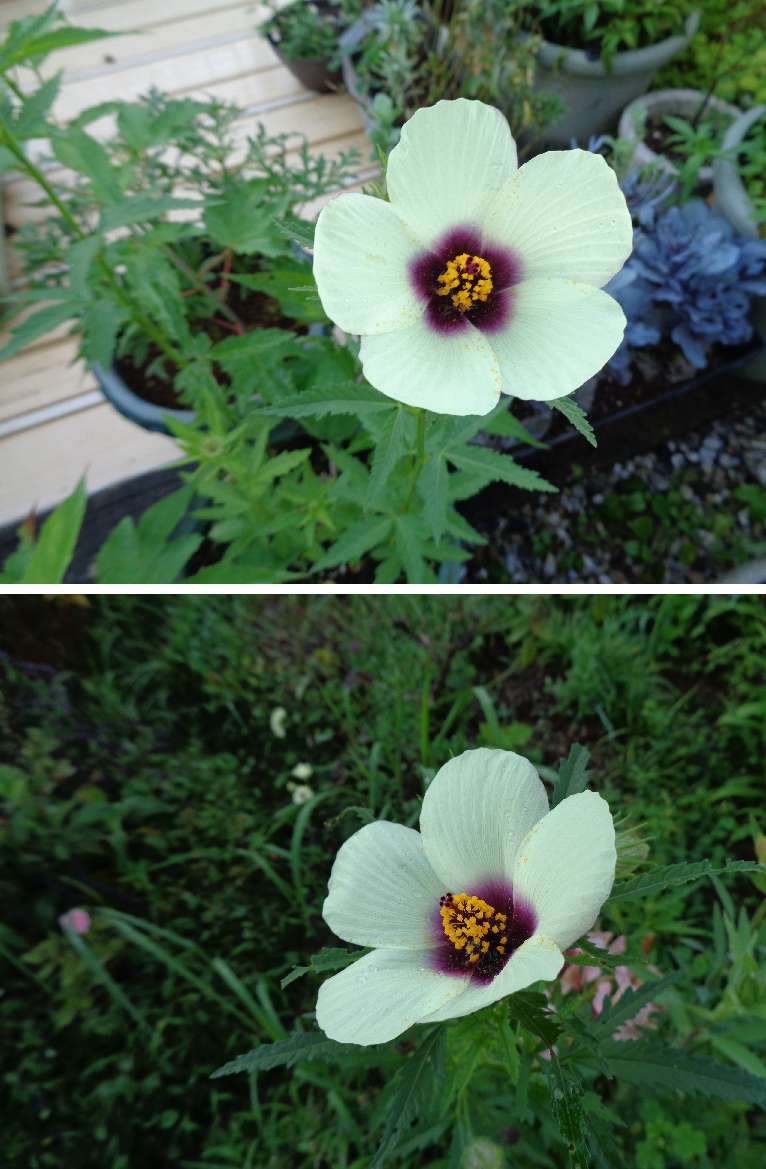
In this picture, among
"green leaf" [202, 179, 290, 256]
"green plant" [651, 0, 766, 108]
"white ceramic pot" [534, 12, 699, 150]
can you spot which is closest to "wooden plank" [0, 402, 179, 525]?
"green leaf" [202, 179, 290, 256]

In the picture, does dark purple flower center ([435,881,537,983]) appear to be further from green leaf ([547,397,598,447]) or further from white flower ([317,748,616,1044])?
green leaf ([547,397,598,447])

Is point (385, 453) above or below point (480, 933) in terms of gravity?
above

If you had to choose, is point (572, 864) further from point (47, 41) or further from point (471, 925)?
point (47, 41)

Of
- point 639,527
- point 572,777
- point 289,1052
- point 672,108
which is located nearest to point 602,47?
point 672,108

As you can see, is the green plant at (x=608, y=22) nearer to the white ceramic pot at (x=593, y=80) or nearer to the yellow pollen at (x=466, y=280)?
the white ceramic pot at (x=593, y=80)

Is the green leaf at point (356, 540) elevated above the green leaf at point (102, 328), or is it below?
below

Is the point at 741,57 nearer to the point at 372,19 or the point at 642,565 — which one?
the point at 372,19

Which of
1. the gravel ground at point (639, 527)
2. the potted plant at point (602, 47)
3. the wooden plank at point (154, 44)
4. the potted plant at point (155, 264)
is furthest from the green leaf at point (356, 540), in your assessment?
the wooden plank at point (154, 44)
